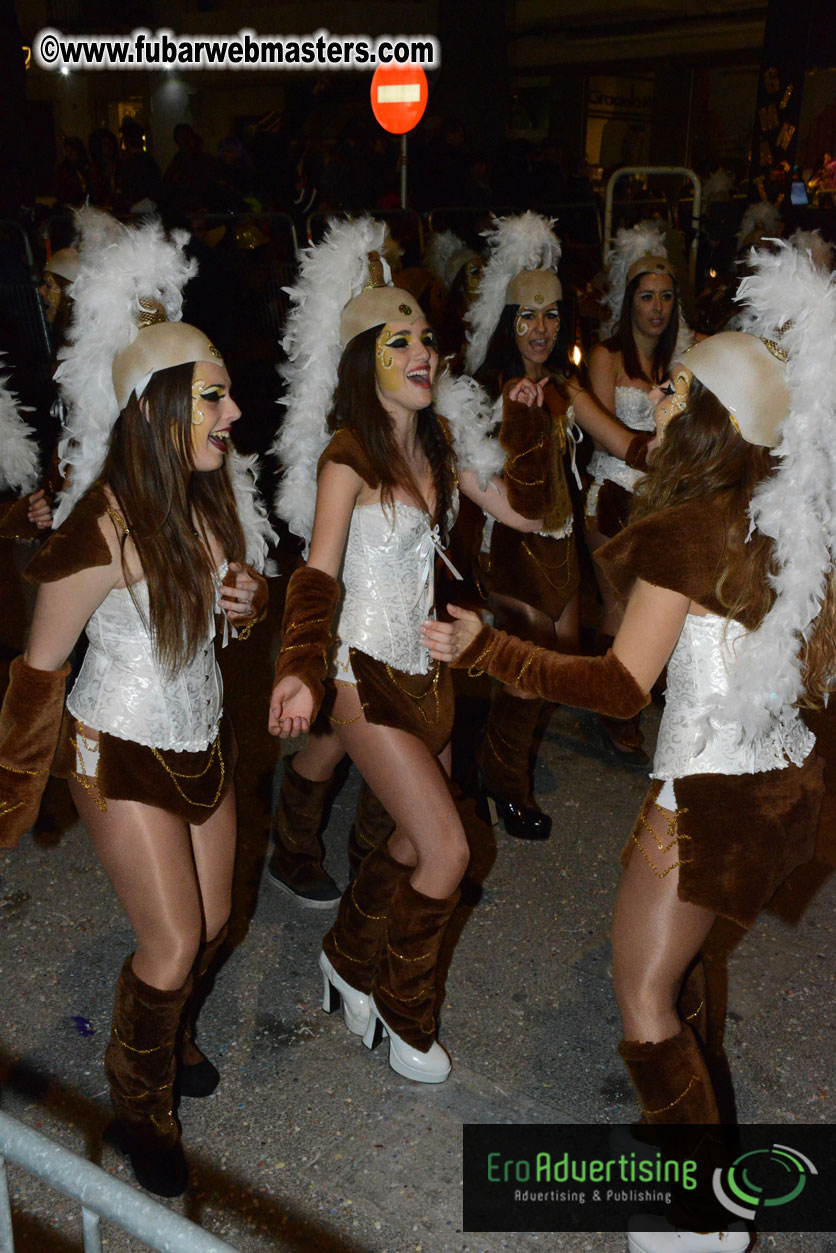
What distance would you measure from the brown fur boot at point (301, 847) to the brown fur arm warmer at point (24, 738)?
1.43m

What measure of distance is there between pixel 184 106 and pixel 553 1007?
2337 centimetres

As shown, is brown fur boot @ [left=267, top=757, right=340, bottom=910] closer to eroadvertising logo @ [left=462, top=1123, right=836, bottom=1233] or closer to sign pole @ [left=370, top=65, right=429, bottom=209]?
eroadvertising logo @ [left=462, top=1123, right=836, bottom=1233]

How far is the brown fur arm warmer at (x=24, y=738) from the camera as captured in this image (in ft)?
8.12

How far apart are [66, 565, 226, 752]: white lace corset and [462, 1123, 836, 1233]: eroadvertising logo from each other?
4.27 feet

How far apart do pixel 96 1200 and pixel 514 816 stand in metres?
3.26

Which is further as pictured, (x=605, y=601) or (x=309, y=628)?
(x=605, y=601)

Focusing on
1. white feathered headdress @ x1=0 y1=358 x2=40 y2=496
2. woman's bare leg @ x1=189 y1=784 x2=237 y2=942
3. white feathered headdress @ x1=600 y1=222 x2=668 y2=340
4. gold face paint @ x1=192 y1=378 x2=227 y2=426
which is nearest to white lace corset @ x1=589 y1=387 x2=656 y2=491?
white feathered headdress @ x1=600 y1=222 x2=668 y2=340

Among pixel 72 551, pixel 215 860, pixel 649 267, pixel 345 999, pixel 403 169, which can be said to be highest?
pixel 403 169

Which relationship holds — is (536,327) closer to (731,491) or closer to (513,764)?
(513,764)

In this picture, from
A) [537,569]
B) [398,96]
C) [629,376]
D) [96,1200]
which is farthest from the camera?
[398,96]

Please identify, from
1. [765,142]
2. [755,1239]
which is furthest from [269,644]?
[765,142]

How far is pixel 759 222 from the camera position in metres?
8.65

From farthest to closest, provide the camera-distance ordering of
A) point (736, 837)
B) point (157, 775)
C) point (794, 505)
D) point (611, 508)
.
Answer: point (611, 508) < point (157, 775) < point (736, 837) < point (794, 505)

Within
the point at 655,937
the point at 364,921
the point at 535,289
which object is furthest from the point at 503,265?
the point at 655,937
